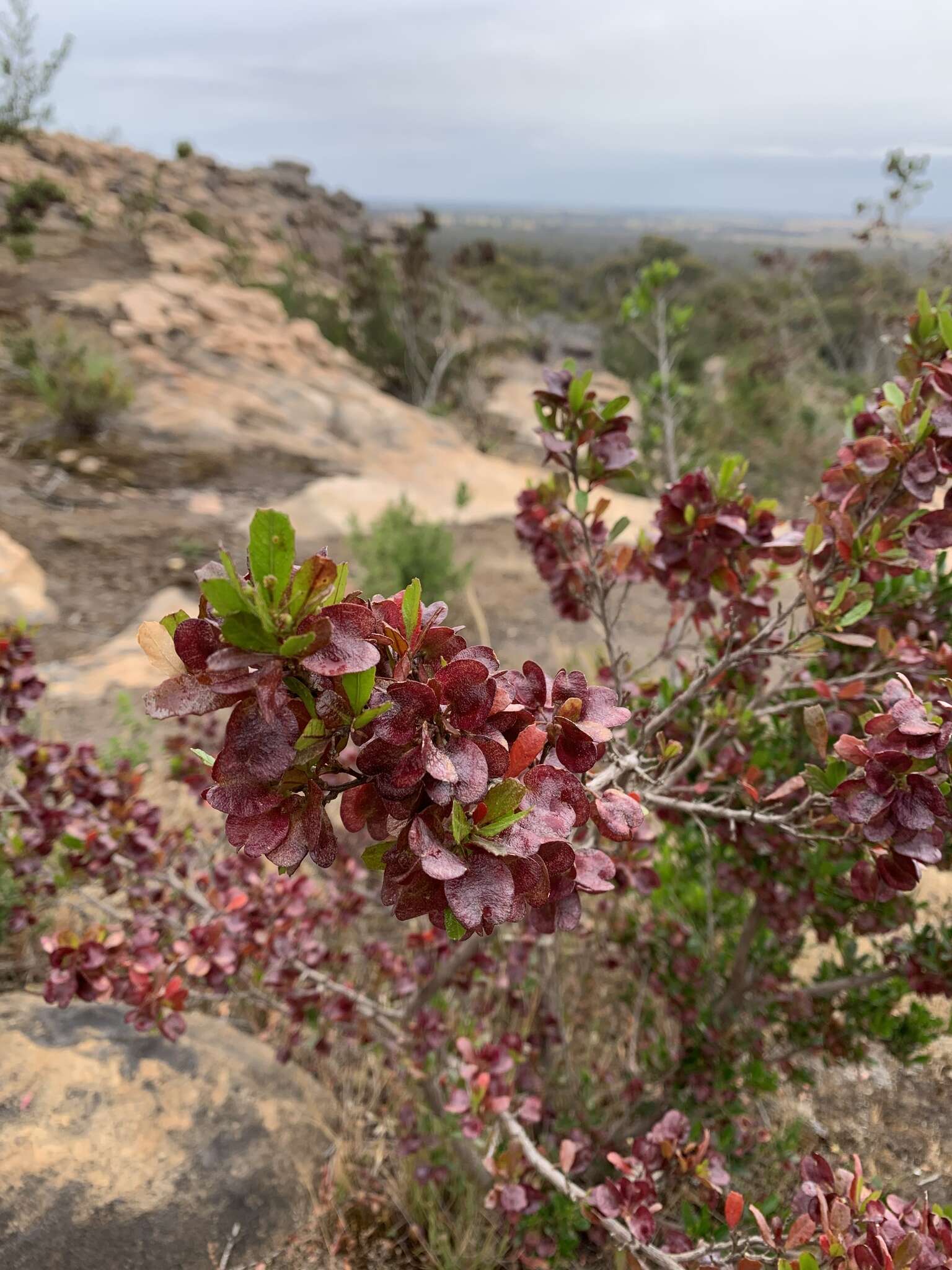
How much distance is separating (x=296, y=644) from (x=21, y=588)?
528 centimetres

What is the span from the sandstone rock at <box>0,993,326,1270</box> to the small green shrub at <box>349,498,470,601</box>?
3435mm

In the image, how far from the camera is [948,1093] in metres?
2.28

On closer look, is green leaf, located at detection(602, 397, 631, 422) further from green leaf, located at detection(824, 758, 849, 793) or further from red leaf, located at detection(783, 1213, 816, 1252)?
red leaf, located at detection(783, 1213, 816, 1252)

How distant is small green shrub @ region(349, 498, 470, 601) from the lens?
5.09 meters

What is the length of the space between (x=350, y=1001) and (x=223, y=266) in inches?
641

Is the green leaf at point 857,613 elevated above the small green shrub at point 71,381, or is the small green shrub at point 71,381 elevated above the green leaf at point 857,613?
the green leaf at point 857,613

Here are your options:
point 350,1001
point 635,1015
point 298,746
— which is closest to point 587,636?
point 635,1015

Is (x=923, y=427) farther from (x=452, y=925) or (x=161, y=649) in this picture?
(x=161, y=649)

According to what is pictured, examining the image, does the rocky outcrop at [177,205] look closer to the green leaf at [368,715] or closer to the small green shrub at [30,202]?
the small green shrub at [30,202]

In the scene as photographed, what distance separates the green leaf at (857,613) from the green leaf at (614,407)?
0.51 metres

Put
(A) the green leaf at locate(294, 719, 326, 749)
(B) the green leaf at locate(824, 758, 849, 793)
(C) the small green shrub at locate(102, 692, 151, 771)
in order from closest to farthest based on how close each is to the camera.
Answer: (A) the green leaf at locate(294, 719, 326, 749) < (B) the green leaf at locate(824, 758, 849, 793) < (C) the small green shrub at locate(102, 692, 151, 771)

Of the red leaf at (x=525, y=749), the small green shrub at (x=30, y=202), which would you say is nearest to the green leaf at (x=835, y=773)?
the red leaf at (x=525, y=749)

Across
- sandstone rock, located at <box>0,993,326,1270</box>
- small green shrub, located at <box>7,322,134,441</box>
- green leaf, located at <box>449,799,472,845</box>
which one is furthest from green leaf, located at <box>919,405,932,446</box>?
small green shrub, located at <box>7,322,134,441</box>

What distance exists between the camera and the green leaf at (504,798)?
0.68m
